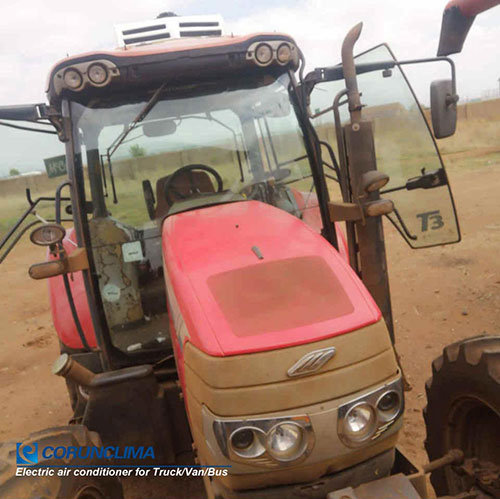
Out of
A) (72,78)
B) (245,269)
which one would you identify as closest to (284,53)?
(72,78)

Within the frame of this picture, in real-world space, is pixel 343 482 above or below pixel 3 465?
below

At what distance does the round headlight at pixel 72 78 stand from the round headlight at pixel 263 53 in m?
0.95

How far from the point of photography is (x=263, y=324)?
1751 mm

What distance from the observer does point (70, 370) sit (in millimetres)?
2254

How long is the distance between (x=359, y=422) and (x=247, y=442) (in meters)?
0.41

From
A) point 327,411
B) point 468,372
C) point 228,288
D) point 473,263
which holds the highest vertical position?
point 228,288

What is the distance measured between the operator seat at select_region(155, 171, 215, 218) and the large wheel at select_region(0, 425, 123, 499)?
4.50 ft

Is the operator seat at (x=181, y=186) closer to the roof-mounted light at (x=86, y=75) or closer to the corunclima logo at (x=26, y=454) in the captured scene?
the roof-mounted light at (x=86, y=75)

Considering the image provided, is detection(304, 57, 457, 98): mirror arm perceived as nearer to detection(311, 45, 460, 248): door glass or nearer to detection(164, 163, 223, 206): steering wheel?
detection(311, 45, 460, 248): door glass

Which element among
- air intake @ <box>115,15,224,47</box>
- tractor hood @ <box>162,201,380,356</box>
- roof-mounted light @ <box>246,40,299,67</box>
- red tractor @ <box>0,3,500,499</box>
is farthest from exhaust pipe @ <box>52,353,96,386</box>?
air intake @ <box>115,15,224,47</box>

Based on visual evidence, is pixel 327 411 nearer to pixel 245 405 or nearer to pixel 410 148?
pixel 245 405

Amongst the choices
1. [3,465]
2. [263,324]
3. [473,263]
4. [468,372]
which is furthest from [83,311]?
[473,263]

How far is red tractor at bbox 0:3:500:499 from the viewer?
5.57ft

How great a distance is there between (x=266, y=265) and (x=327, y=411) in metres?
0.63
